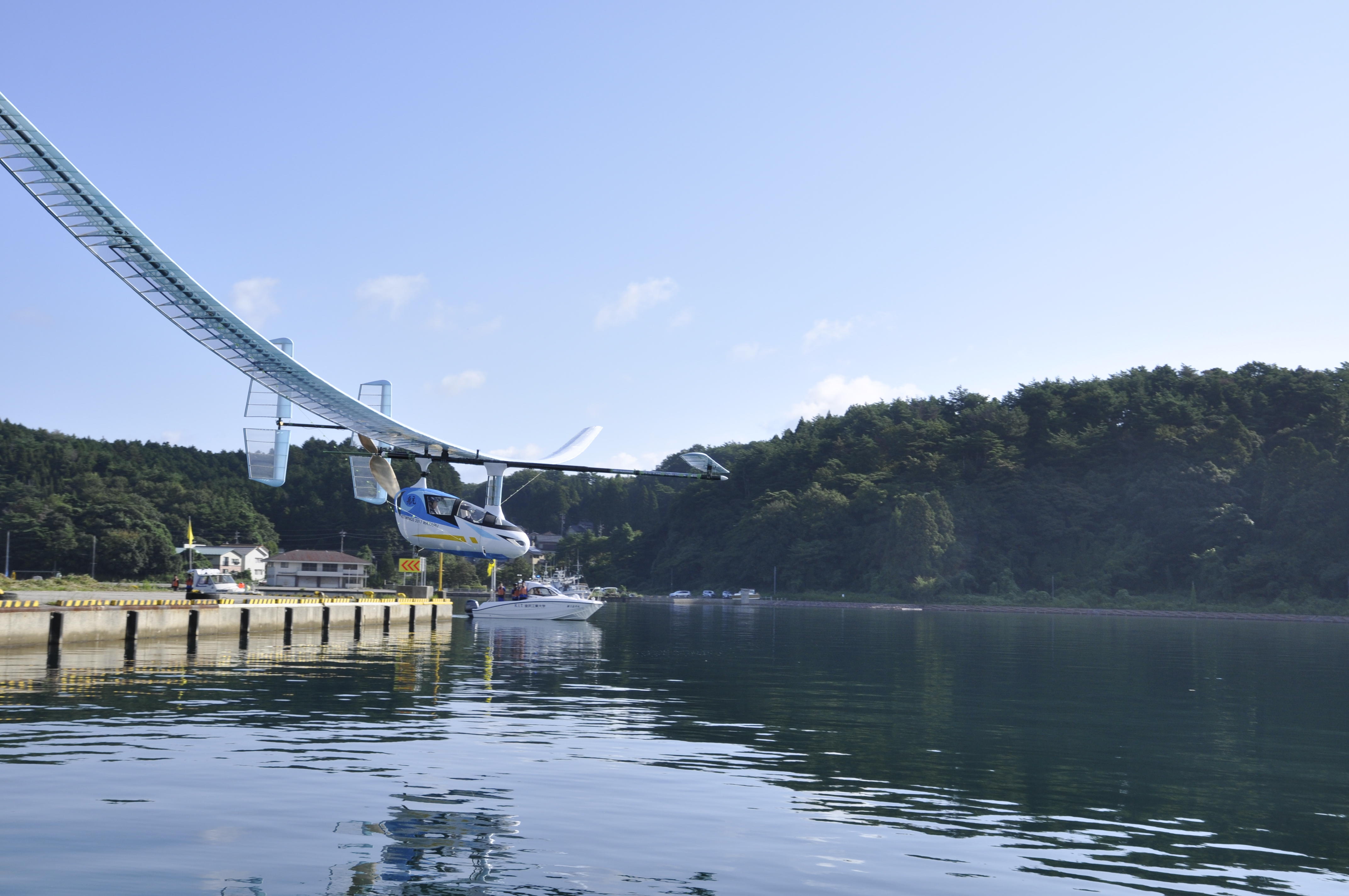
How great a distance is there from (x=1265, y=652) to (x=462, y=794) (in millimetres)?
51298

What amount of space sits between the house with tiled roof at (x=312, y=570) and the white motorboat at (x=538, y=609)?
3005 inches

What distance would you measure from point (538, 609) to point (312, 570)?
84475 mm

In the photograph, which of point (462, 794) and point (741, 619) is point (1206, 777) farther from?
point (741, 619)

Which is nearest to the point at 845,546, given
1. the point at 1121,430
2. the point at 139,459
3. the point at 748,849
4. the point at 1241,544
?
the point at 1121,430

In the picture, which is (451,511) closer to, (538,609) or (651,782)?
(538,609)

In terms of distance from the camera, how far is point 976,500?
16162 centimetres

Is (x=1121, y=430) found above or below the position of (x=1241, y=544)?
above

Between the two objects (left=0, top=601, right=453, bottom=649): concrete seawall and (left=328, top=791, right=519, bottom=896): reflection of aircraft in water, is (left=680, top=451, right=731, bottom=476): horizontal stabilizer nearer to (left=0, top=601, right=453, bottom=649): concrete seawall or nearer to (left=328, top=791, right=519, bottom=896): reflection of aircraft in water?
(left=0, top=601, right=453, bottom=649): concrete seawall

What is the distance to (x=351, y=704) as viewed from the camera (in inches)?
993

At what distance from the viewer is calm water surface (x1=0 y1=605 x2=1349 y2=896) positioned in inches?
440

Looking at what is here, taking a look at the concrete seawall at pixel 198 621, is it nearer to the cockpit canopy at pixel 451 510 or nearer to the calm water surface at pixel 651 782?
the calm water surface at pixel 651 782

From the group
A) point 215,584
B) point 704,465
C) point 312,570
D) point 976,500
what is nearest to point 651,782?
point 704,465

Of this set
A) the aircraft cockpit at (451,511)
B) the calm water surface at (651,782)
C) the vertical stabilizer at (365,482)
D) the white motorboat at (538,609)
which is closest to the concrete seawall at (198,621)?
the calm water surface at (651,782)

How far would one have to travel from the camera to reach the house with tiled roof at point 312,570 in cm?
15525
